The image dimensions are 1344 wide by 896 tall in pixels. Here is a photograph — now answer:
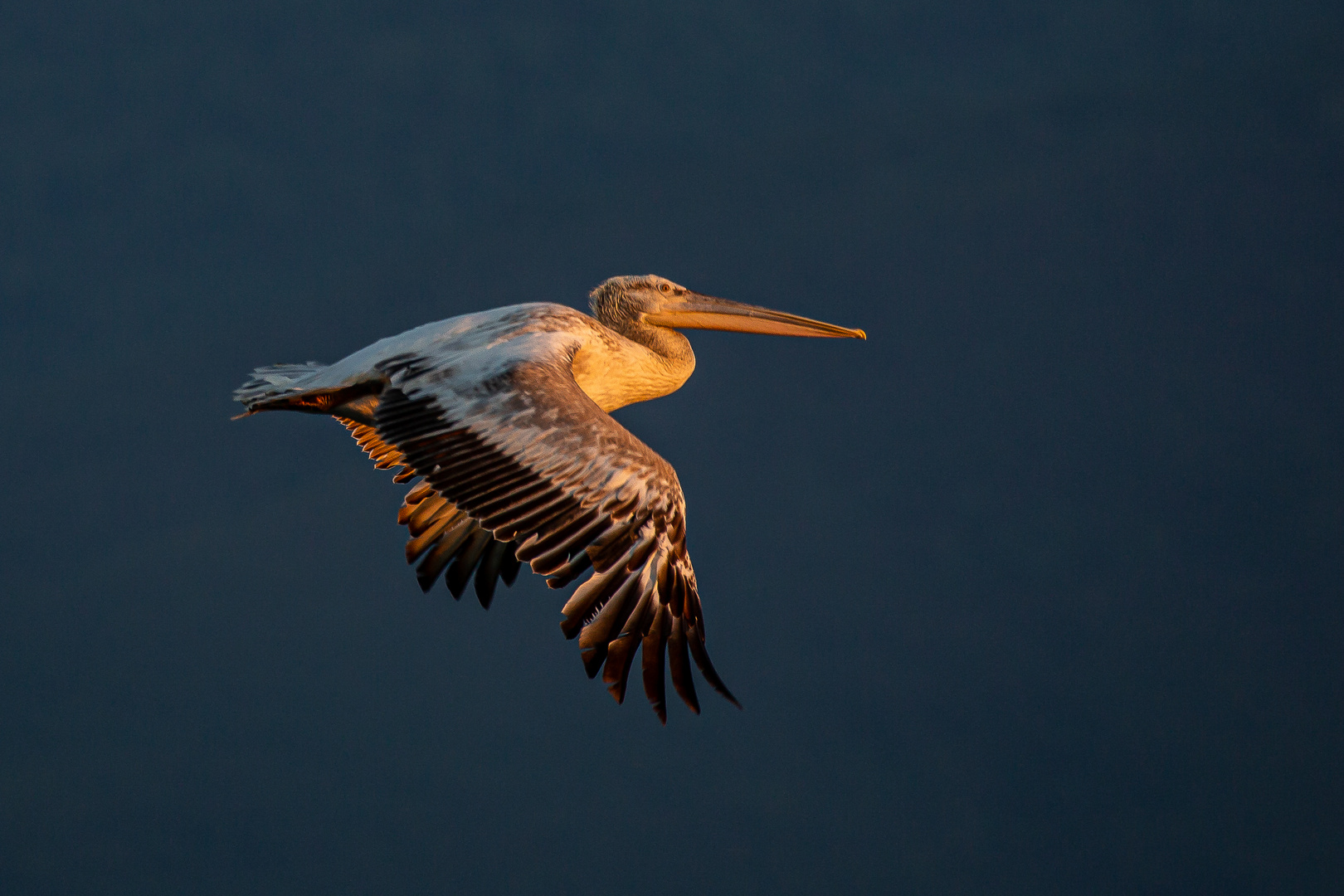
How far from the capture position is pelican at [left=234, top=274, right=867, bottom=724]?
5.81m

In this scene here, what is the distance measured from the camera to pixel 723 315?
8.34 m

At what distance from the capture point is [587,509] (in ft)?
19.2

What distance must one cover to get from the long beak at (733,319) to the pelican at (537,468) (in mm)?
552

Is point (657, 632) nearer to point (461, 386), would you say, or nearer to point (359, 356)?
point (461, 386)

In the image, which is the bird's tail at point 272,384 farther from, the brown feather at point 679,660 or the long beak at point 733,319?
the brown feather at point 679,660

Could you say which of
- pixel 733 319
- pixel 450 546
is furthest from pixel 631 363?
pixel 450 546

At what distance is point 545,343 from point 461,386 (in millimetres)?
530

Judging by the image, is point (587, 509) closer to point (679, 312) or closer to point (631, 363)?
point (631, 363)

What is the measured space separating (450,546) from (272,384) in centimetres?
131

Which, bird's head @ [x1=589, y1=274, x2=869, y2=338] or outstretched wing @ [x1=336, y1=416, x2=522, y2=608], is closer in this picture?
outstretched wing @ [x1=336, y1=416, x2=522, y2=608]

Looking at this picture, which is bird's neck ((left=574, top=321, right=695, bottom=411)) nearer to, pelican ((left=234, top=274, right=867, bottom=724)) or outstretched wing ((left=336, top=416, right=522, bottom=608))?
pelican ((left=234, top=274, right=867, bottom=724))

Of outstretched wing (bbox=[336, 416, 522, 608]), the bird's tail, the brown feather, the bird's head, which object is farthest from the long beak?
the brown feather

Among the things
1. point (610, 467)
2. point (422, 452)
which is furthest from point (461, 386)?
point (610, 467)

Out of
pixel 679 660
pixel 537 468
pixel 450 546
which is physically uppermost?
pixel 537 468
